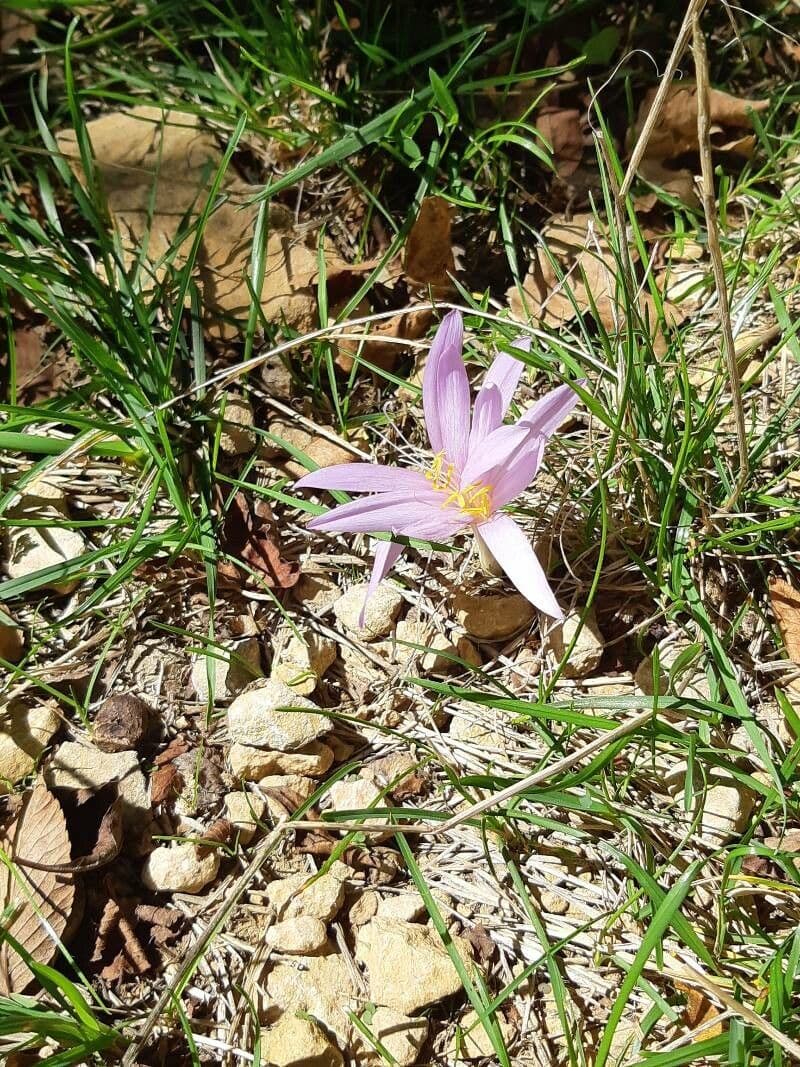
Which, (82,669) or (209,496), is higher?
(209,496)

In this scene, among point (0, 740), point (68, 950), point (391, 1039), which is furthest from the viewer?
point (0, 740)

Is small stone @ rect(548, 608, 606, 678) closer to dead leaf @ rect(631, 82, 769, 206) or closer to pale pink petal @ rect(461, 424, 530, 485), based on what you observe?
pale pink petal @ rect(461, 424, 530, 485)

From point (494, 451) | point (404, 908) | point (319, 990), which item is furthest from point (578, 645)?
point (319, 990)

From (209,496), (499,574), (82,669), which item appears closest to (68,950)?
(82,669)

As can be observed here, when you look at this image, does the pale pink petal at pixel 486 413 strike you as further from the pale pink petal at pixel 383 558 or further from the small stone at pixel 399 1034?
the small stone at pixel 399 1034

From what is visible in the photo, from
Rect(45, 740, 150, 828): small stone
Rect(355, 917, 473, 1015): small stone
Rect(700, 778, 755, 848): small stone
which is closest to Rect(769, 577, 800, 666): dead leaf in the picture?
Rect(700, 778, 755, 848): small stone

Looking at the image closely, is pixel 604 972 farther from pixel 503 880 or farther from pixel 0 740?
pixel 0 740
